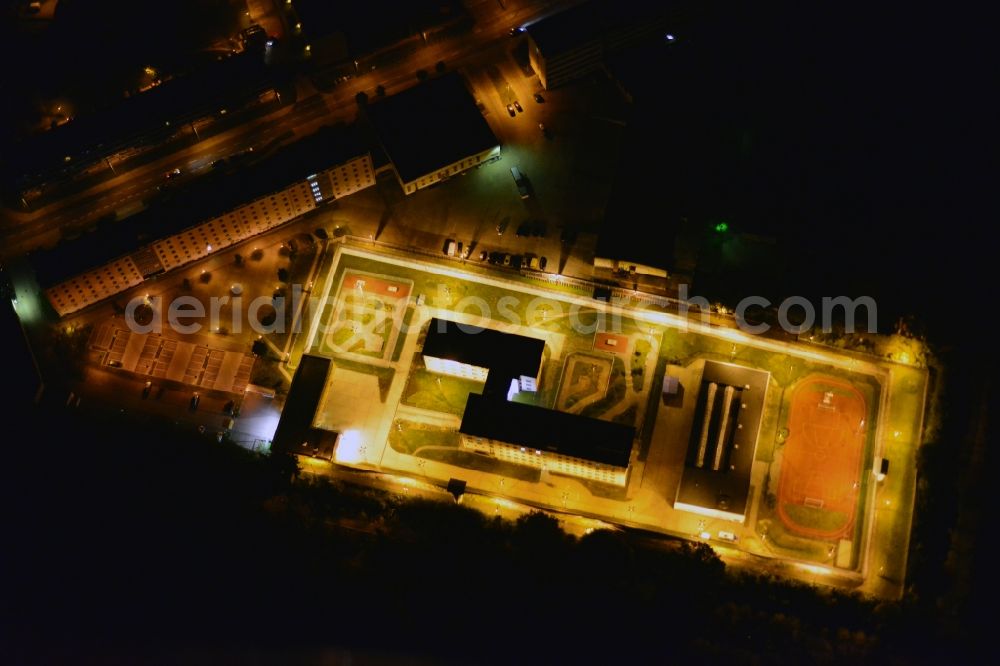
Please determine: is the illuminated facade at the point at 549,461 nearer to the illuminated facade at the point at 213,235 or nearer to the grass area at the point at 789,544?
the grass area at the point at 789,544

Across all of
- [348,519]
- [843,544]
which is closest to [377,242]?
[348,519]

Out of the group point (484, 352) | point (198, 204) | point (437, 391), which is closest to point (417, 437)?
point (437, 391)

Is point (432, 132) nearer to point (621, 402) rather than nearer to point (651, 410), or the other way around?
point (621, 402)

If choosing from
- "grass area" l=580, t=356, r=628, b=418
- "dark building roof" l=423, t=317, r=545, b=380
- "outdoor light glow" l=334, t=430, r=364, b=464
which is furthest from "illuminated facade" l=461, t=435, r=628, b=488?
"outdoor light glow" l=334, t=430, r=364, b=464

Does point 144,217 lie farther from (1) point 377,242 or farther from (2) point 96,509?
(2) point 96,509

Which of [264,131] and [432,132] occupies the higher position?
[432,132]
